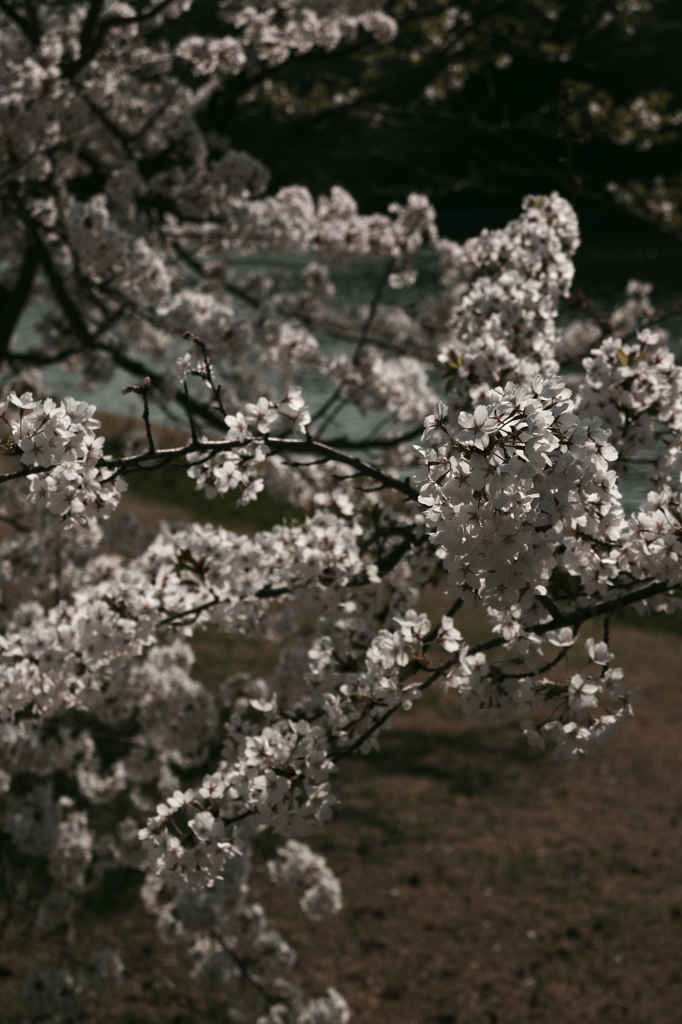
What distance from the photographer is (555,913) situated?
7.07 meters

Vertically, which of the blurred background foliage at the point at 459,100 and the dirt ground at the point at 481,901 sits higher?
the blurred background foliage at the point at 459,100

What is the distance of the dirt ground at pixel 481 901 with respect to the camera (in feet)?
20.0

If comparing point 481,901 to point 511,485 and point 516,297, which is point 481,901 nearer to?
point 516,297

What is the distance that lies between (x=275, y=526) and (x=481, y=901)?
457 cm

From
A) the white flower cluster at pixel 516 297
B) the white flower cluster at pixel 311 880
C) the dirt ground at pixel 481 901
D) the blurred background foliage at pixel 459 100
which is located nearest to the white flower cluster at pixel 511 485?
the white flower cluster at pixel 516 297

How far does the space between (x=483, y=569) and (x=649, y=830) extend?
7.31m

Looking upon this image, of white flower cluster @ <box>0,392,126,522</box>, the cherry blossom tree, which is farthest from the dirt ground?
white flower cluster @ <box>0,392,126,522</box>

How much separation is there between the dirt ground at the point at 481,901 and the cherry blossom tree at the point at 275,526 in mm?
565

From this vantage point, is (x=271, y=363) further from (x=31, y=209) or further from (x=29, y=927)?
(x=29, y=927)

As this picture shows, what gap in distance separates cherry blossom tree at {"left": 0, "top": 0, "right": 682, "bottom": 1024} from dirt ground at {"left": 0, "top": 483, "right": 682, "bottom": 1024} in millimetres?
565

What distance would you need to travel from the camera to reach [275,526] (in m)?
4.07

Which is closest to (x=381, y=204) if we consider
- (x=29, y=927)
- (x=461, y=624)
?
(x=461, y=624)

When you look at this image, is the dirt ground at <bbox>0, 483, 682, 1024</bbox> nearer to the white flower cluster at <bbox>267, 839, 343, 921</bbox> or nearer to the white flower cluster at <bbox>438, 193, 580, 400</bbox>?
the white flower cluster at <bbox>267, 839, 343, 921</bbox>

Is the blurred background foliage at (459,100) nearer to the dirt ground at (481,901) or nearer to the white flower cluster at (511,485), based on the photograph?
the white flower cluster at (511,485)
